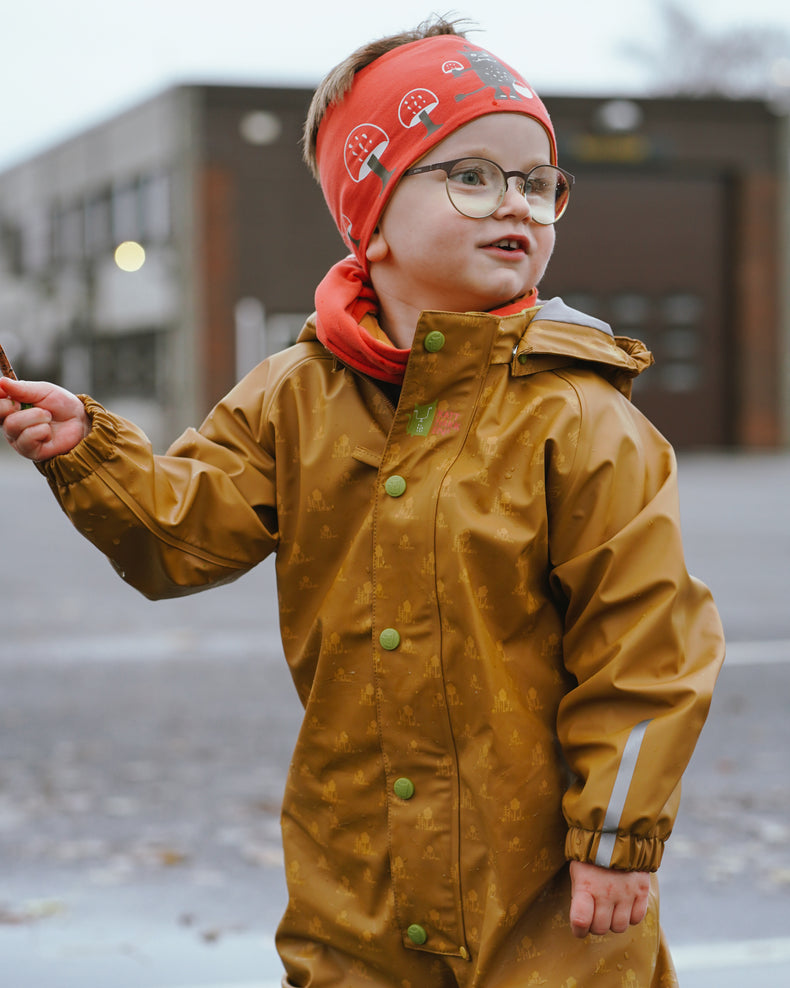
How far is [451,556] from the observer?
1.82 metres

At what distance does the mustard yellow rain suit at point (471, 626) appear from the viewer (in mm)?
1804

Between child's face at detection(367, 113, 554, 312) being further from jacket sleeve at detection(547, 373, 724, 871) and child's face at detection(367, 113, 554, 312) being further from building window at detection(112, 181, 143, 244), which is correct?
building window at detection(112, 181, 143, 244)

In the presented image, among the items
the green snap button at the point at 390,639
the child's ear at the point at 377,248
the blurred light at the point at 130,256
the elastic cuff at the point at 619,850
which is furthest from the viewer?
the blurred light at the point at 130,256

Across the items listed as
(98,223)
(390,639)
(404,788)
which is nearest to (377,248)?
(390,639)

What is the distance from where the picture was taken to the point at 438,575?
6.02 feet

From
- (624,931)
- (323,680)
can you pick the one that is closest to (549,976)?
(624,931)

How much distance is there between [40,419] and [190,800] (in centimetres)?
281

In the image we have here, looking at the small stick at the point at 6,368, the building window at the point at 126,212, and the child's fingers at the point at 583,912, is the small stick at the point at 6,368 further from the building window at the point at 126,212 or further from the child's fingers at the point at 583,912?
the building window at the point at 126,212

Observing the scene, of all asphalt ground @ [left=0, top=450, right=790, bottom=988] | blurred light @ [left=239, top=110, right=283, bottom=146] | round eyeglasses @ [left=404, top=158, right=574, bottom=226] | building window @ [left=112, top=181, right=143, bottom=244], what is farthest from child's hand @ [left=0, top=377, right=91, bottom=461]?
building window @ [left=112, top=181, right=143, bottom=244]

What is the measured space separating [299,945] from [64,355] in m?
29.4

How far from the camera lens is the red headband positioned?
193 cm

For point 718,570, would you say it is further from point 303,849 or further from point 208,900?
point 303,849

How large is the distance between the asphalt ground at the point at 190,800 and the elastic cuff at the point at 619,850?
1.42 metres

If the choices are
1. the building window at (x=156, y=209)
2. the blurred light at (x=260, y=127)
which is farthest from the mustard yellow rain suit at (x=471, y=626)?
the building window at (x=156, y=209)
